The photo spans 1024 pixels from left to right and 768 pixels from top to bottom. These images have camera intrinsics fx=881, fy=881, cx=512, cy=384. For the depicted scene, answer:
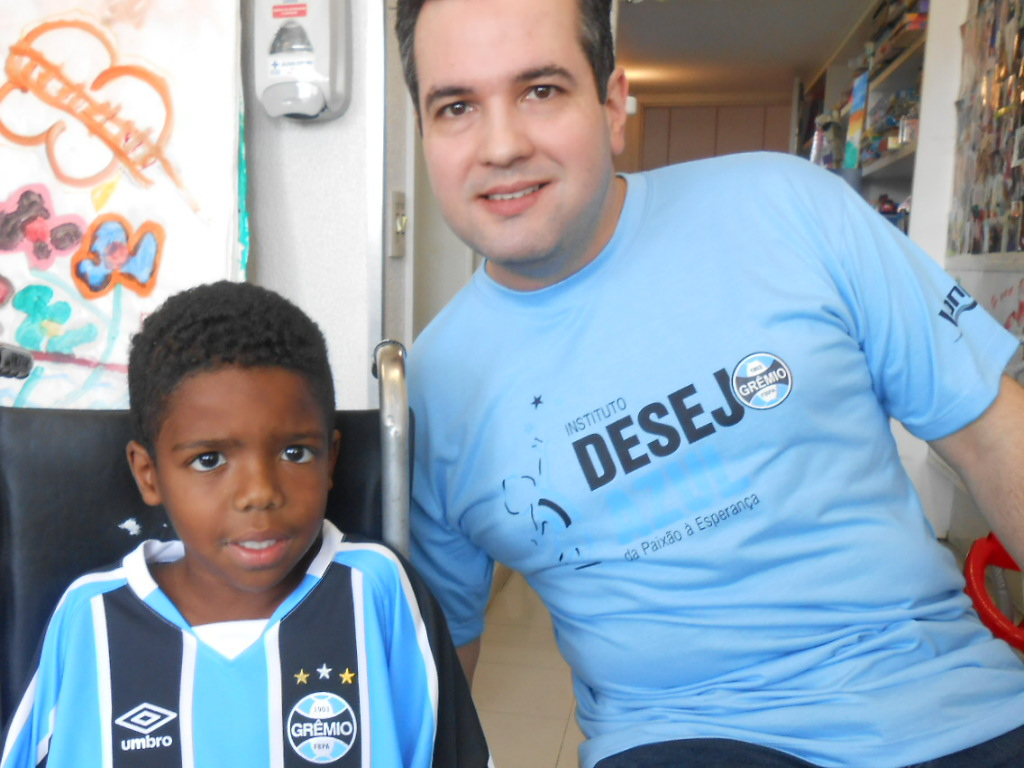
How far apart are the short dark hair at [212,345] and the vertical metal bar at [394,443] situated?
77 millimetres

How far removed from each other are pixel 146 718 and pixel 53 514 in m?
0.23

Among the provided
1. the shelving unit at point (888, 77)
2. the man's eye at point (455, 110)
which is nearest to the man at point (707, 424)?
the man's eye at point (455, 110)

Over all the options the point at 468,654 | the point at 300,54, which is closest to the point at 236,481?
the point at 468,654

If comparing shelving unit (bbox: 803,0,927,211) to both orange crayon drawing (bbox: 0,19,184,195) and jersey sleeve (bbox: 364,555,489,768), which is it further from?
jersey sleeve (bbox: 364,555,489,768)

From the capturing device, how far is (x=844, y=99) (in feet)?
16.8

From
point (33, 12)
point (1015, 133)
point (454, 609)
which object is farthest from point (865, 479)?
point (1015, 133)

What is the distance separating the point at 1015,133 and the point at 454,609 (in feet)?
7.79

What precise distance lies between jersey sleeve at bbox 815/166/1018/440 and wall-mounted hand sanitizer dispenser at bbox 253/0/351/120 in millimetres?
906

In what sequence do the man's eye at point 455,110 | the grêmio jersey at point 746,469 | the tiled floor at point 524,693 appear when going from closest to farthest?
the grêmio jersey at point 746,469, the man's eye at point 455,110, the tiled floor at point 524,693

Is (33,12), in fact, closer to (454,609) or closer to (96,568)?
(96,568)

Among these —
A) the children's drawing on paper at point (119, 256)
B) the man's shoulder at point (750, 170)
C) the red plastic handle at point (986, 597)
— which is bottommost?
the red plastic handle at point (986, 597)

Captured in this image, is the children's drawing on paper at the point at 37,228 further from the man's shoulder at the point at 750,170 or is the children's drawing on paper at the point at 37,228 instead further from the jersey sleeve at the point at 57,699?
the man's shoulder at the point at 750,170

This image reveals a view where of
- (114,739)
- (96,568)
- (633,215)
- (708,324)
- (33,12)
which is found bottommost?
(114,739)

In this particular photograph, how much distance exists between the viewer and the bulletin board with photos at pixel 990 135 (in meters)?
2.61
